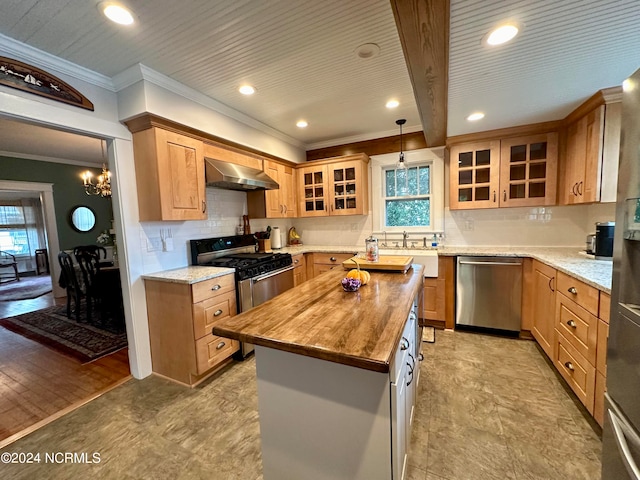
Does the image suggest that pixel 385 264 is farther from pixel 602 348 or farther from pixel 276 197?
pixel 276 197

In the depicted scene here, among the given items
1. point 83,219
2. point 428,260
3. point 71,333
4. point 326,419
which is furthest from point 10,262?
point 428,260

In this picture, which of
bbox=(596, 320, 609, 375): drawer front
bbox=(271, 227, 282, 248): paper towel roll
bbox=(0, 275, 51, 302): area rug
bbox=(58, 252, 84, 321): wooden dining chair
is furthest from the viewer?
bbox=(0, 275, 51, 302): area rug

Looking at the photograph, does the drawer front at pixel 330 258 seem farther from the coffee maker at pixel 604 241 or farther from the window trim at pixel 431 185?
the coffee maker at pixel 604 241

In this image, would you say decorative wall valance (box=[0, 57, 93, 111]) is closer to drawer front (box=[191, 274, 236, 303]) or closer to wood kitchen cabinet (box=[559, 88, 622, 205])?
drawer front (box=[191, 274, 236, 303])

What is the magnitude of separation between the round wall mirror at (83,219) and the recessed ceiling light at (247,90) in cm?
515

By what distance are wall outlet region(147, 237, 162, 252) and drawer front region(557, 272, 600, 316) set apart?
334 centimetres

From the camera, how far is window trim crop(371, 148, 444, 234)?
141 inches

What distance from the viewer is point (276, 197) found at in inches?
147

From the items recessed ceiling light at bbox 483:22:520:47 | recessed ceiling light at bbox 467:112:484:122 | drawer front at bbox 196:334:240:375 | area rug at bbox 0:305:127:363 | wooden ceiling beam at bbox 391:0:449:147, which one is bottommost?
area rug at bbox 0:305:127:363

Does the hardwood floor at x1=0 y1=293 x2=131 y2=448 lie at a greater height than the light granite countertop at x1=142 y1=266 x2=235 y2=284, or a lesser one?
lesser

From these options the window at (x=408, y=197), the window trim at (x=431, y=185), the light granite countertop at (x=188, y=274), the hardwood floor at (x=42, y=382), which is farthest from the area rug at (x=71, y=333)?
the window at (x=408, y=197)

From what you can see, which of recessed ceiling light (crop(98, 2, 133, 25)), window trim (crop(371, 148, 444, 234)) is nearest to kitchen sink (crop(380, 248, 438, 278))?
A: window trim (crop(371, 148, 444, 234))

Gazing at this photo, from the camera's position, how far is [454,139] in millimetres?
3256

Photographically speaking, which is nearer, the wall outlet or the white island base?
the white island base
